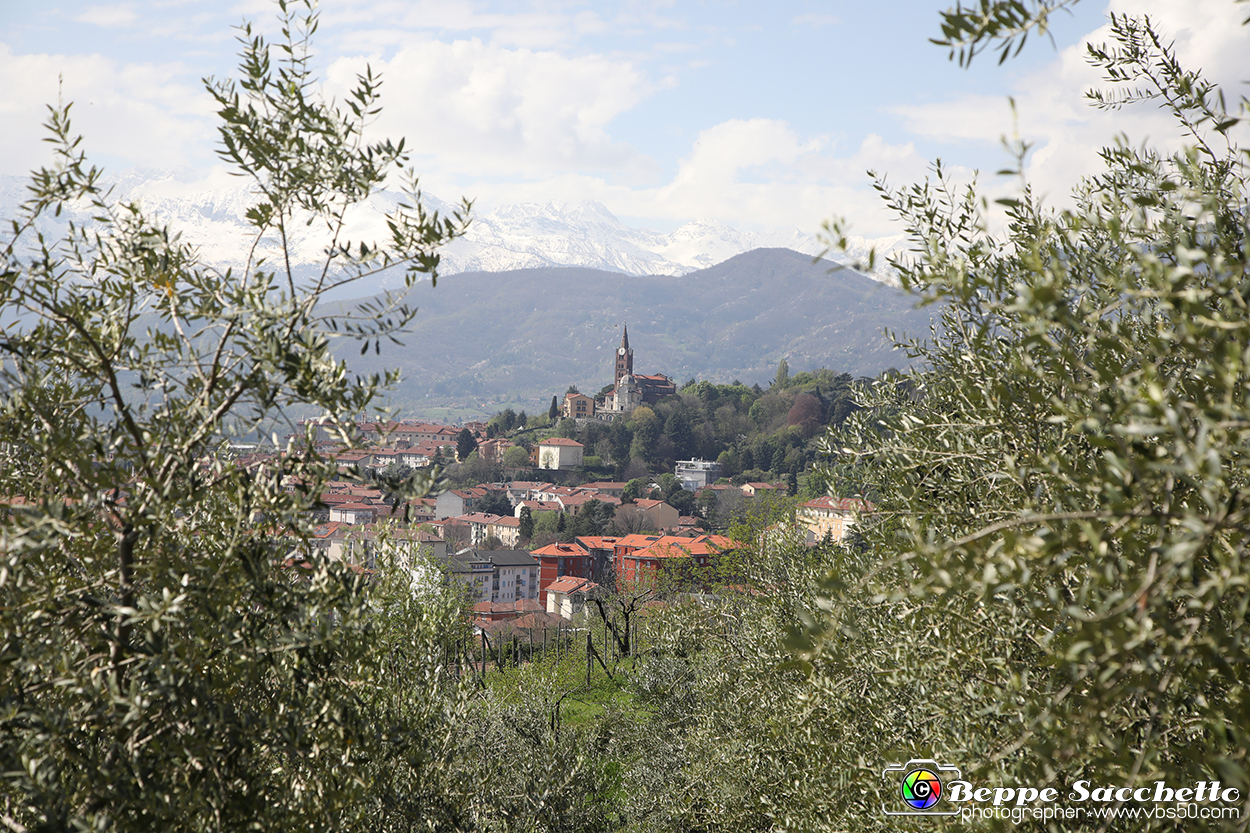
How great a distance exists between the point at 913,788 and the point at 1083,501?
219cm

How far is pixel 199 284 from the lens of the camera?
416 centimetres

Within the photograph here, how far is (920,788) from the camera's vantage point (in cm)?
469

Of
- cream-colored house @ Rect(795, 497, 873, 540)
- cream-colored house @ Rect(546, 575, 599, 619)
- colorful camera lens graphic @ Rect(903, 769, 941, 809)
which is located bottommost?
cream-colored house @ Rect(546, 575, 599, 619)

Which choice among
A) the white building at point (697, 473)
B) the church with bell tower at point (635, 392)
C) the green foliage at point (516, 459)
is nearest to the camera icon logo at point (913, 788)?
the white building at point (697, 473)

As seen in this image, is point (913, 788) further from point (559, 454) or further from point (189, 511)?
point (559, 454)

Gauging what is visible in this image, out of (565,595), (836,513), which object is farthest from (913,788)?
(565,595)

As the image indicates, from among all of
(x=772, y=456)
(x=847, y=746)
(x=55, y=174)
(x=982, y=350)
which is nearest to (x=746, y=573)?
(x=847, y=746)

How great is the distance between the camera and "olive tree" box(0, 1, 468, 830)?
9.26ft

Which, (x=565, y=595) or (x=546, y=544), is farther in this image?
(x=546, y=544)

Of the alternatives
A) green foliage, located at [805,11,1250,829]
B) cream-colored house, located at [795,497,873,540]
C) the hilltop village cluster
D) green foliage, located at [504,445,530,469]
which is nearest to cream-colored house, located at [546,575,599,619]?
the hilltop village cluster

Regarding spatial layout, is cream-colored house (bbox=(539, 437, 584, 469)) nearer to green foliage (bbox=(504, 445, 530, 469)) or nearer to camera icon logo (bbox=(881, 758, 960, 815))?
green foliage (bbox=(504, 445, 530, 469))

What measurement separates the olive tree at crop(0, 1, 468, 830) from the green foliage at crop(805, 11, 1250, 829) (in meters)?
2.32

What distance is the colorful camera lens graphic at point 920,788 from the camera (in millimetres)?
4484

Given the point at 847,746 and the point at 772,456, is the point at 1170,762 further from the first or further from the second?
the point at 772,456
